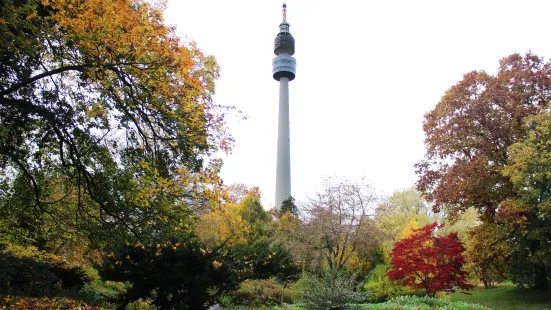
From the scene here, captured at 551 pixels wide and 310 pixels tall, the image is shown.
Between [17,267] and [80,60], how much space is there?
14.7 feet

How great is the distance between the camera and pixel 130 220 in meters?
6.62

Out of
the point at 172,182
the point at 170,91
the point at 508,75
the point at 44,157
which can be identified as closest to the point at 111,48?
the point at 170,91

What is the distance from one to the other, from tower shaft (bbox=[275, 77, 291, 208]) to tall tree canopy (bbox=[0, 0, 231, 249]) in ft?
188

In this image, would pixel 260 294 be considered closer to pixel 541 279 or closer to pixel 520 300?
pixel 520 300

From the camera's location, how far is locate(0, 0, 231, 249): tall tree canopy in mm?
4812

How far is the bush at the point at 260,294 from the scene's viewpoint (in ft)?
43.7

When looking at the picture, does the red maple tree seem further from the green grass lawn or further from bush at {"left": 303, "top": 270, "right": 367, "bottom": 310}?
bush at {"left": 303, "top": 270, "right": 367, "bottom": 310}

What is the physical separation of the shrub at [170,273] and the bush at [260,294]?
424cm

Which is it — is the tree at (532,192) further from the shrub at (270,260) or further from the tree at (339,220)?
the shrub at (270,260)

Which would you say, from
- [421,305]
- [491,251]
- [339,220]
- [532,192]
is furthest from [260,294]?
[532,192]

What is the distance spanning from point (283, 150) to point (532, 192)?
56.7 m

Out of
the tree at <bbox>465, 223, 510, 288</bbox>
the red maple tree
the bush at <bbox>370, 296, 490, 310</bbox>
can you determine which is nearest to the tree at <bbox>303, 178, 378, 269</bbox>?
the tree at <bbox>465, 223, 510, 288</bbox>

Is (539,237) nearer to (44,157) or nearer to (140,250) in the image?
(140,250)

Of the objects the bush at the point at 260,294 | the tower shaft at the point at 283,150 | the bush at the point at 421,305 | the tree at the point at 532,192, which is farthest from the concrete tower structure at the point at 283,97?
the bush at the point at 421,305
